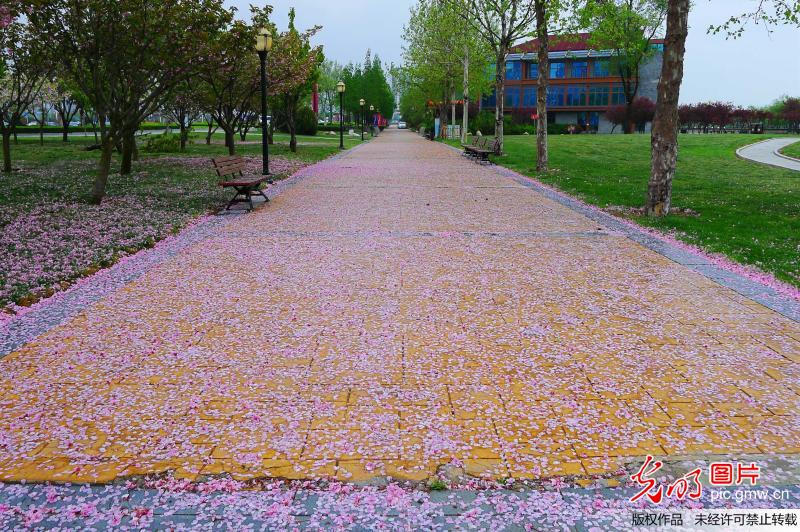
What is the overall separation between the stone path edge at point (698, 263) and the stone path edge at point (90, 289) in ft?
21.9

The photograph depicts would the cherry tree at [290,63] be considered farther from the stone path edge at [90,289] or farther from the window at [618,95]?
the window at [618,95]

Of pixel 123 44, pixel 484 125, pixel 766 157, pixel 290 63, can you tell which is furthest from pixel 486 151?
pixel 484 125

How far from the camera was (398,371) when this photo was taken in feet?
14.8

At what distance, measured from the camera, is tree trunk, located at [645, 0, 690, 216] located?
1051 cm

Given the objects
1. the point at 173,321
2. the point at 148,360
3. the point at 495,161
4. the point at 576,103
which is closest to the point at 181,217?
the point at 173,321

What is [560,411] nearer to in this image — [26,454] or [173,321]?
[26,454]

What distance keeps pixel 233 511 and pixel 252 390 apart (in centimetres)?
132

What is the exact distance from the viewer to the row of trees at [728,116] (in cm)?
6328

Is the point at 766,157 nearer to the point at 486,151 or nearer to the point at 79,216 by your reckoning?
the point at 486,151

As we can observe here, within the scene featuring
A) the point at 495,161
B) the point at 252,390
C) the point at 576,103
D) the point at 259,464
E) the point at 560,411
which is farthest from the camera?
the point at 576,103

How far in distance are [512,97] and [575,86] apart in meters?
7.60

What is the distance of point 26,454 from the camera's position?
341 cm

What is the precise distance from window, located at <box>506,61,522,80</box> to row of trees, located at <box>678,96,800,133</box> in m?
20.1

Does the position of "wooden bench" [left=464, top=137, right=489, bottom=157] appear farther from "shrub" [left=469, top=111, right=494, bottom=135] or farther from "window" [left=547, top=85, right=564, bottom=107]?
"window" [left=547, top=85, right=564, bottom=107]
